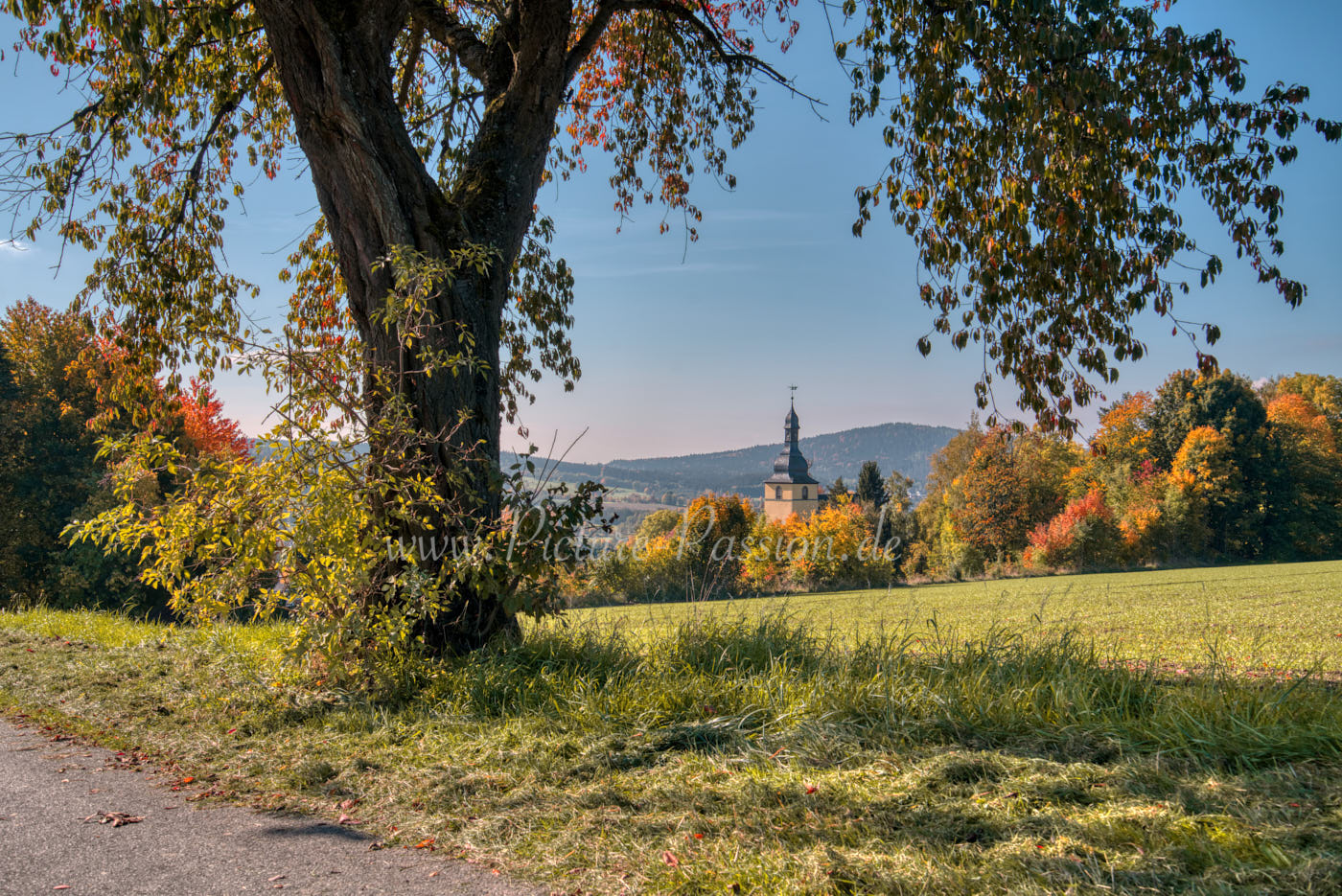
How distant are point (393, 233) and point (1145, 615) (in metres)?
18.4

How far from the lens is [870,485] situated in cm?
7519

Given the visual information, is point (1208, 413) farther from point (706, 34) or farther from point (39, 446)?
point (39, 446)

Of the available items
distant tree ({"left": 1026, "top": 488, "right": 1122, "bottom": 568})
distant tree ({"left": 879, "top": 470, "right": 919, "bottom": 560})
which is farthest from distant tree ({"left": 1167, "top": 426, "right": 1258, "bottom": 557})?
distant tree ({"left": 879, "top": 470, "right": 919, "bottom": 560})

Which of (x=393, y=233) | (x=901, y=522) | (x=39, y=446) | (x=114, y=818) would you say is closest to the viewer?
(x=114, y=818)

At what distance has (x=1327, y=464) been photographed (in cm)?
5066

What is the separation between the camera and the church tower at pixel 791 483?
4331 inches

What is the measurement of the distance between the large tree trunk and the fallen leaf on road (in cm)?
230

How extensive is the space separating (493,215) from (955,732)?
534cm

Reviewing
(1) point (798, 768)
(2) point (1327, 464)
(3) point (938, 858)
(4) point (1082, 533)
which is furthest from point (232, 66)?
(2) point (1327, 464)

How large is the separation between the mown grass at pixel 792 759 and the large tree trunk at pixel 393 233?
1.31 meters

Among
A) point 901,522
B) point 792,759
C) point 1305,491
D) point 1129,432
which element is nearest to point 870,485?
point 901,522

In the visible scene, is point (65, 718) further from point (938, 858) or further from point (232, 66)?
point (232, 66)

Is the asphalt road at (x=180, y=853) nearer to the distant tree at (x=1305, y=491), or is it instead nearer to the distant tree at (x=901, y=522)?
the distant tree at (x=901, y=522)

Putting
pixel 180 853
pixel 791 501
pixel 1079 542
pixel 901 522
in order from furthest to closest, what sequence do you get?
pixel 791 501 → pixel 901 522 → pixel 1079 542 → pixel 180 853
